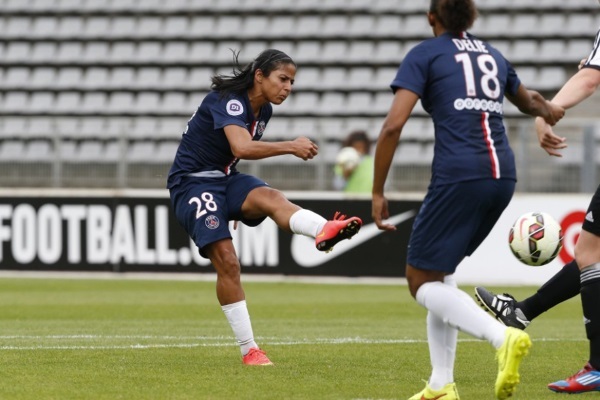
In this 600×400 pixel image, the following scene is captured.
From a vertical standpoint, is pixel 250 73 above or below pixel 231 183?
above

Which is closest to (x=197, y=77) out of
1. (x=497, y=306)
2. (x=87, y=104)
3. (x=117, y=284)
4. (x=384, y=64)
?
(x=87, y=104)

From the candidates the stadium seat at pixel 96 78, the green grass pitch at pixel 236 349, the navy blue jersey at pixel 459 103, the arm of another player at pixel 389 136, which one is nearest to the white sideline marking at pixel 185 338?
the green grass pitch at pixel 236 349

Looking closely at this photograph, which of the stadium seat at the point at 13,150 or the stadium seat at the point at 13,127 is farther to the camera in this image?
the stadium seat at the point at 13,127

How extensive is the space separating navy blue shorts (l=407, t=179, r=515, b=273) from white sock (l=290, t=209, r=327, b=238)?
161 centimetres

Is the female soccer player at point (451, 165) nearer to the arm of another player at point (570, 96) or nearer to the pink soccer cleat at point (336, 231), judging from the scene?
the arm of another player at point (570, 96)

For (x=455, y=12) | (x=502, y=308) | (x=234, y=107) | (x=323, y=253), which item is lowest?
(x=323, y=253)

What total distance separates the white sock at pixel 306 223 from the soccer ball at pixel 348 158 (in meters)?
9.51

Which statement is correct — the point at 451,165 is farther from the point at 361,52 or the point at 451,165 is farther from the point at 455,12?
the point at 361,52

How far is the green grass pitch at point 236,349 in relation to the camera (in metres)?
6.18

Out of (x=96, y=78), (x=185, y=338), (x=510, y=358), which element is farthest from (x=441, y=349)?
(x=96, y=78)

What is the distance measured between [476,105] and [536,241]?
2.10 metres

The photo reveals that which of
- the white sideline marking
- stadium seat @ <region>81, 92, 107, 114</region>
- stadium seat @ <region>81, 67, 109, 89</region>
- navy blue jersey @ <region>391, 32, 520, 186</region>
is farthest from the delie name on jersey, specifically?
stadium seat @ <region>81, 67, 109, 89</region>

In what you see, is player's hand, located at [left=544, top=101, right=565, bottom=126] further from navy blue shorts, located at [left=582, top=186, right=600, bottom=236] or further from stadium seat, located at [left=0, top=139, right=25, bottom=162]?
stadium seat, located at [left=0, top=139, right=25, bottom=162]

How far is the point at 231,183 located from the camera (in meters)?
7.50
